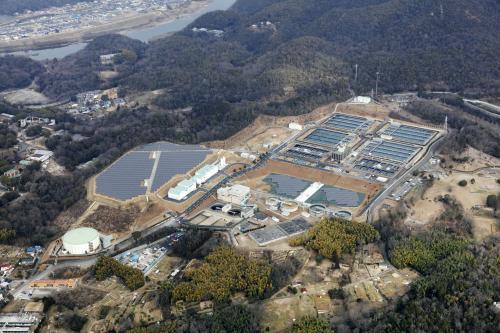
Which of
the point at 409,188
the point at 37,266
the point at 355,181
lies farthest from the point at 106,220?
the point at 409,188

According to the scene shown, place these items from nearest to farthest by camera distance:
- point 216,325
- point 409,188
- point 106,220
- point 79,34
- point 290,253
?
point 216,325, point 290,253, point 106,220, point 409,188, point 79,34

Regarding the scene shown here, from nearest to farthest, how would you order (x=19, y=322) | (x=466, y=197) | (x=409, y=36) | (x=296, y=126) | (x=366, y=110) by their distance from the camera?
1. (x=19, y=322)
2. (x=466, y=197)
3. (x=296, y=126)
4. (x=366, y=110)
5. (x=409, y=36)

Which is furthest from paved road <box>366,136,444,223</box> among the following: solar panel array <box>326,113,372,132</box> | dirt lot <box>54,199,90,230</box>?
dirt lot <box>54,199,90,230</box>

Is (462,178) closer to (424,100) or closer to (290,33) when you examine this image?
(424,100)

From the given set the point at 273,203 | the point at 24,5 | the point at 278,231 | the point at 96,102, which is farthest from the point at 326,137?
the point at 24,5

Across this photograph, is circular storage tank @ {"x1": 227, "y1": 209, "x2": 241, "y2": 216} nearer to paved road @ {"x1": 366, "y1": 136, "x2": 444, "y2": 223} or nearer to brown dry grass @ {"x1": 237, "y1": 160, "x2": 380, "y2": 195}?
brown dry grass @ {"x1": 237, "y1": 160, "x2": 380, "y2": 195}

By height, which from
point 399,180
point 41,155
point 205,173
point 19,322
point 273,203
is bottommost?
point 399,180

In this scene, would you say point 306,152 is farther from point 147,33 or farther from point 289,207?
point 147,33

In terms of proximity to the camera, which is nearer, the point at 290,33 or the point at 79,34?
the point at 290,33
